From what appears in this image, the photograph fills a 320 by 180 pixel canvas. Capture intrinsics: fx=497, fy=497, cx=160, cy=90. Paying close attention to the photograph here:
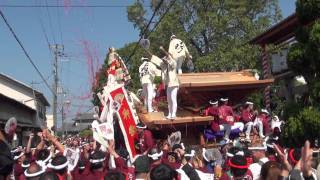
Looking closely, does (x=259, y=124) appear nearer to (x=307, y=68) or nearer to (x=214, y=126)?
(x=214, y=126)

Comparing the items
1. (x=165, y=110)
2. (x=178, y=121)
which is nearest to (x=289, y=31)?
(x=165, y=110)

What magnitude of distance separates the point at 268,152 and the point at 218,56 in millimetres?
20752

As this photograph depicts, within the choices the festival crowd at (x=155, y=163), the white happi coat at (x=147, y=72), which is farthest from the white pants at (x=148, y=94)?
the festival crowd at (x=155, y=163)

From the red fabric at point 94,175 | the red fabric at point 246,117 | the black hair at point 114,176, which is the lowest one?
the red fabric at point 94,175

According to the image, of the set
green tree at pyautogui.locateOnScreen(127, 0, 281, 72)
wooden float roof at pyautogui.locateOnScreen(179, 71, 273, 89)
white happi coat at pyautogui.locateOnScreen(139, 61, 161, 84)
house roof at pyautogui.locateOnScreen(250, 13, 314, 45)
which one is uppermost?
green tree at pyautogui.locateOnScreen(127, 0, 281, 72)

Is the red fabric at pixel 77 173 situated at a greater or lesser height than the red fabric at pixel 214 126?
lesser

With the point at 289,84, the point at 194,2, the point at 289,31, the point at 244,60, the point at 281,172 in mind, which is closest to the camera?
the point at 281,172

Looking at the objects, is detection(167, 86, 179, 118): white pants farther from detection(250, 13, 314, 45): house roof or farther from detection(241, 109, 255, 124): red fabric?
detection(250, 13, 314, 45): house roof

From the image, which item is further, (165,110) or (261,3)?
(261,3)

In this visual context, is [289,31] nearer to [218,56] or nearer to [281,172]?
[218,56]

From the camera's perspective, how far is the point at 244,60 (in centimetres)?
2770

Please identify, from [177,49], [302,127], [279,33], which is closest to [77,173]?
[302,127]

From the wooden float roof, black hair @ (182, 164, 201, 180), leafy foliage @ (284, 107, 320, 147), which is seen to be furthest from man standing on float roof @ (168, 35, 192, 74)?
black hair @ (182, 164, 201, 180)

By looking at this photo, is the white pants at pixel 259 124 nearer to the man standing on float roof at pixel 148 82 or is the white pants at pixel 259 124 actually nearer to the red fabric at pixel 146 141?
the man standing on float roof at pixel 148 82
